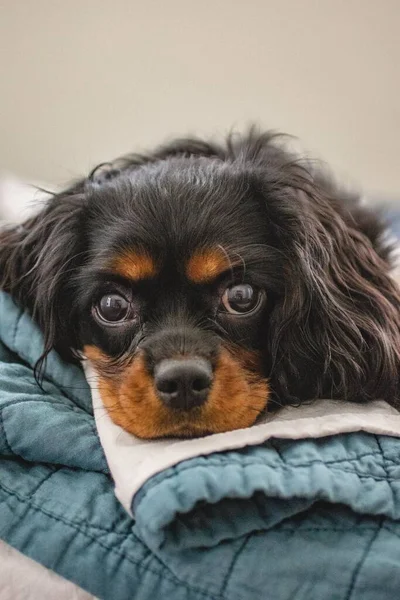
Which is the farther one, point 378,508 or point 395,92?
point 395,92

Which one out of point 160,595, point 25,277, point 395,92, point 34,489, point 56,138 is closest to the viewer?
point 160,595

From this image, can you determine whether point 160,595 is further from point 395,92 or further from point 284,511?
point 395,92

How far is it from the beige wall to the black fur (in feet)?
5.07

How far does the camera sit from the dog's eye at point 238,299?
44.8 inches

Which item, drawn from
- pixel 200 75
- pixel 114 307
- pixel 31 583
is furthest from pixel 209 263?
pixel 200 75

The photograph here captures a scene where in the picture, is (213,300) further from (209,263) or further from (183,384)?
(183,384)

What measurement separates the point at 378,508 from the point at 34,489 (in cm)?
48

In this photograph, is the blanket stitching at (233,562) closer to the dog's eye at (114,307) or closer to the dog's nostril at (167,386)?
the dog's nostril at (167,386)

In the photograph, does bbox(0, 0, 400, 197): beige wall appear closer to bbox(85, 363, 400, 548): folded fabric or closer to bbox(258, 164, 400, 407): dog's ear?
bbox(258, 164, 400, 407): dog's ear

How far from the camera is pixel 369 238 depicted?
1.46 metres

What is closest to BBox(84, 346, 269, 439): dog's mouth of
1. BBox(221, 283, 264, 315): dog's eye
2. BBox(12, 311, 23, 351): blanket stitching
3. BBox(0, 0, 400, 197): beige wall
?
BBox(221, 283, 264, 315): dog's eye

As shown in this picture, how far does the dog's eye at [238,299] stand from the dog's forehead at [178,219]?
0.17 ft

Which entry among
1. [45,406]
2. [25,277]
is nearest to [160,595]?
[45,406]

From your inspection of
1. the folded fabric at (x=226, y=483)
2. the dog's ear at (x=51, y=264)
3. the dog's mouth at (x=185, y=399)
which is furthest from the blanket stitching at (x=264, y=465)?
the dog's ear at (x=51, y=264)
